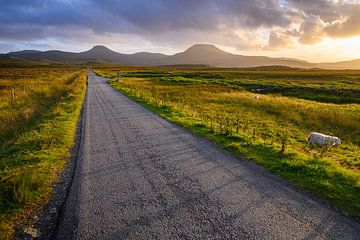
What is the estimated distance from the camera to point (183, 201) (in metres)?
5.33

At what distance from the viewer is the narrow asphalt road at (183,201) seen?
4387 mm

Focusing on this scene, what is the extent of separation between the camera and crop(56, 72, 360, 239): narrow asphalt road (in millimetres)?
4387

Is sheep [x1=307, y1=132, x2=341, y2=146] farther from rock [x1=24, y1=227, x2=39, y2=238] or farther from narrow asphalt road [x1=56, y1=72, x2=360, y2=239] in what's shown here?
rock [x1=24, y1=227, x2=39, y2=238]

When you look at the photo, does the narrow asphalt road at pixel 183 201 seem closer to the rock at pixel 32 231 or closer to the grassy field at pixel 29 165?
the rock at pixel 32 231

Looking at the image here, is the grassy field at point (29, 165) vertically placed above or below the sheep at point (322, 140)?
above

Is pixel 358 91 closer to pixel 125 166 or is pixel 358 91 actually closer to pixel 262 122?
pixel 262 122

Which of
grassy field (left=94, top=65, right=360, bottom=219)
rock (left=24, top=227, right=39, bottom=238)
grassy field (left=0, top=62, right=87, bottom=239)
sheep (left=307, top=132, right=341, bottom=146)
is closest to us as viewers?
rock (left=24, top=227, right=39, bottom=238)

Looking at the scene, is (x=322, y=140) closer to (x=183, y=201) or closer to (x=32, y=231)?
(x=183, y=201)

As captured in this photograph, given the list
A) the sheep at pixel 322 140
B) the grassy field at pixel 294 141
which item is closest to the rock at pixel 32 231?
the grassy field at pixel 294 141

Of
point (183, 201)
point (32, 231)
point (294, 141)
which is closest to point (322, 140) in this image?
point (294, 141)

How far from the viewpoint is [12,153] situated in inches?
341

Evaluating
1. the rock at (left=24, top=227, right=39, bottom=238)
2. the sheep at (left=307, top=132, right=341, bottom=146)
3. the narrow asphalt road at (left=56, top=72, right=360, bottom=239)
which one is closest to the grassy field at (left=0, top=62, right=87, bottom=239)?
the rock at (left=24, top=227, right=39, bottom=238)

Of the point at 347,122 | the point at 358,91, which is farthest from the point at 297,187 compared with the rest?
the point at 358,91

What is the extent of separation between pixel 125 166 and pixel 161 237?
11.1 ft
